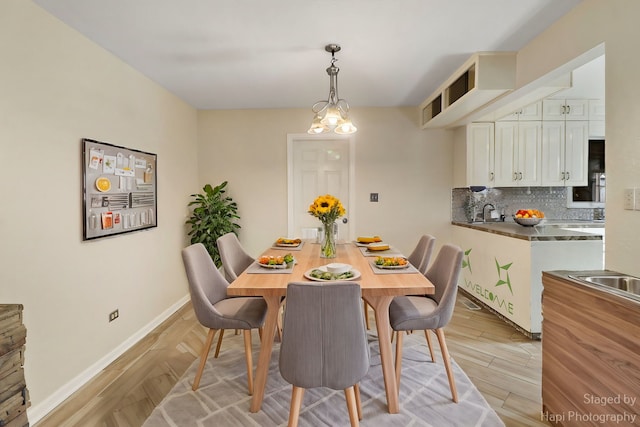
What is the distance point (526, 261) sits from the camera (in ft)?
9.30

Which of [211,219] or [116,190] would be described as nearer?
[116,190]

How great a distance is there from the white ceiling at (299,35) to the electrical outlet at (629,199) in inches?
47.3

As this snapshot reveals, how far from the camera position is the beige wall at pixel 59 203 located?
182 cm

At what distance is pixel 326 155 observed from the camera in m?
4.38

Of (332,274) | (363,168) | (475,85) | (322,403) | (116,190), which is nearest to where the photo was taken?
(332,274)

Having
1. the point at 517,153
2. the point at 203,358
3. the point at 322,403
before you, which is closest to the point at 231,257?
the point at 203,358

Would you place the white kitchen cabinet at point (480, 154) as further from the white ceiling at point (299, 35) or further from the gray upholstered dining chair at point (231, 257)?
the gray upholstered dining chair at point (231, 257)

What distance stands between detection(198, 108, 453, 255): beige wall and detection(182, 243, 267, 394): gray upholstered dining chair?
6.71ft

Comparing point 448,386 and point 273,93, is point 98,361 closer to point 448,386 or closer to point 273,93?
point 448,386

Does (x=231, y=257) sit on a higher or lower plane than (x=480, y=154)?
lower

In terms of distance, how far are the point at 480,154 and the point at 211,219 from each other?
10.7 feet

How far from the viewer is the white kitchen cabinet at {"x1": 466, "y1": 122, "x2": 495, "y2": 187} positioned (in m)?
3.89

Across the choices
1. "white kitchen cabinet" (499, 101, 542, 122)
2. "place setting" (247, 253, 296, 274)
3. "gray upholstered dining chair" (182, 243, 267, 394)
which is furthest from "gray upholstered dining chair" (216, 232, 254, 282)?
"white kitchen cabinet" (499, 101, 542, 122)

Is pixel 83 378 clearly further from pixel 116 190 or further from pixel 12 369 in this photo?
pixel 116 190
